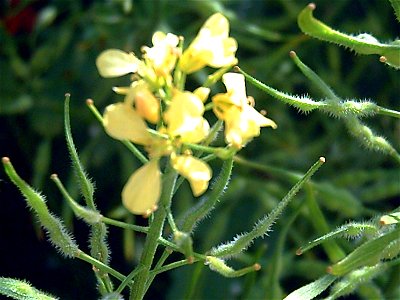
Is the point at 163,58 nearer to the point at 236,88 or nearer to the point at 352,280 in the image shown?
the point at 236,88

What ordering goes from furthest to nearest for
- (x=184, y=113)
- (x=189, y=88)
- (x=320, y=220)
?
(x=189, y=88) < (x=320, y=220) < (x=184, y=113)

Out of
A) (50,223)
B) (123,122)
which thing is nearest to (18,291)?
(50,223)

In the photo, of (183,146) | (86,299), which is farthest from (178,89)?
(86,299)

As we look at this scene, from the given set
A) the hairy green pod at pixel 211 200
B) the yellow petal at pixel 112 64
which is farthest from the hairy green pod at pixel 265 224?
the yellow petal at pixel 112 64

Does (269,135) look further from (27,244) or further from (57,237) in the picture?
(57,237)

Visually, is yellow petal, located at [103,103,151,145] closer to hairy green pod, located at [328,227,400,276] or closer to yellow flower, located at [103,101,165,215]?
yellow flower, located at [103,101,165,215]

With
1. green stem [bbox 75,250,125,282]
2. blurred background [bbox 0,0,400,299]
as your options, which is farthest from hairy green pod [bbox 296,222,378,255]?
blurred background [bbox 0,0,400,299]
